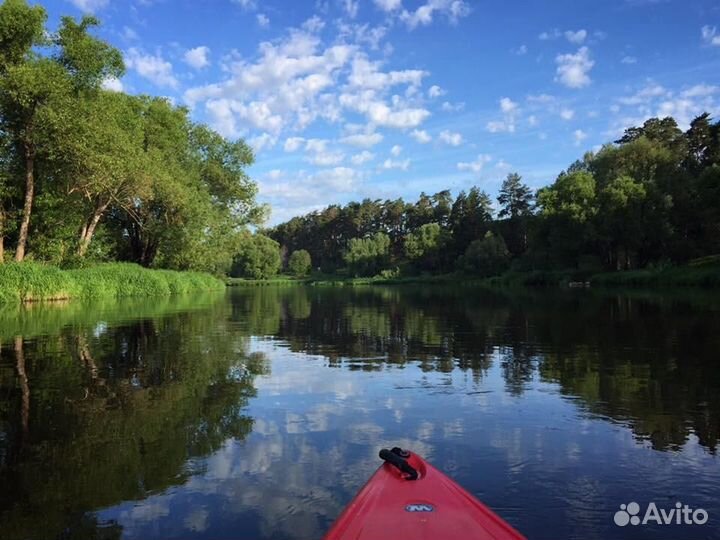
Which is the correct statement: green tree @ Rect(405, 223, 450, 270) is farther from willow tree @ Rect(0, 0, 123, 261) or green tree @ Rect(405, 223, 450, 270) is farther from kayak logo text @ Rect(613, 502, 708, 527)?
kayak logo text @ Rect(613, 502, 708, 527)

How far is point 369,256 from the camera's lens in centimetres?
12925

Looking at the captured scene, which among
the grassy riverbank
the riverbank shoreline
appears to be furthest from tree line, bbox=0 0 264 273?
the riverbank shoreline

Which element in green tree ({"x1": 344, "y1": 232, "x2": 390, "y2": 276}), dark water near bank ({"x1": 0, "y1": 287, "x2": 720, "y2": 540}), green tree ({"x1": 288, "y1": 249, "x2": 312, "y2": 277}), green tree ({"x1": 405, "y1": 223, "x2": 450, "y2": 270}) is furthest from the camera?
green tree ({"x1": 288, "y1": 249, "x2": 312, "y2": 277})

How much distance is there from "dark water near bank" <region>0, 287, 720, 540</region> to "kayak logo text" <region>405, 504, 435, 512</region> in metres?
1.15

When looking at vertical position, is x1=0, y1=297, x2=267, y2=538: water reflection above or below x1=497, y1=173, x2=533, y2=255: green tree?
below

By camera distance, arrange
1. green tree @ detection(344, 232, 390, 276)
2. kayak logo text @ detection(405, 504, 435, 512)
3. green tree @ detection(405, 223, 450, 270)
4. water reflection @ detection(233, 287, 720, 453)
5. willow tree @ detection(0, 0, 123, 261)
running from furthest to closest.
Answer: green tree @ detection(344, 232, 390, 276), green tree @ detection(405, 223, 450, 270), willow tree @ detection(0, 0, 123, 261), water reflection @ detection(233, 287, 720, 453), kayak logo text @ detection(405, 504, 435, 512)

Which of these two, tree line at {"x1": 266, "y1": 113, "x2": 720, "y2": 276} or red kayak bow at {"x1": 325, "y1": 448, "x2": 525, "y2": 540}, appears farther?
tree line at {"x1": 266, "y1": 113, "x2": 720, "y2": 276}

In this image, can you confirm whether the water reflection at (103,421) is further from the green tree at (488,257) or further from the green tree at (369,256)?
the green tree at (369,256)

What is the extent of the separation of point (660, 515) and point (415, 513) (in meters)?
2.64

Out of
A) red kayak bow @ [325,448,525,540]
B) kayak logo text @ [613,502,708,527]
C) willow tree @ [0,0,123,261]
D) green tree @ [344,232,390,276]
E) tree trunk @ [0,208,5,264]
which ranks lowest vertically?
kayak logo text @ [613,502,708,527]

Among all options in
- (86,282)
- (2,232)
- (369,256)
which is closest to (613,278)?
(86,282)

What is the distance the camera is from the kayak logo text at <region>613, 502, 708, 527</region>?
16.5ft

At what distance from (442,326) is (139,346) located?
11511mm

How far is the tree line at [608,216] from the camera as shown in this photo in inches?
2493
